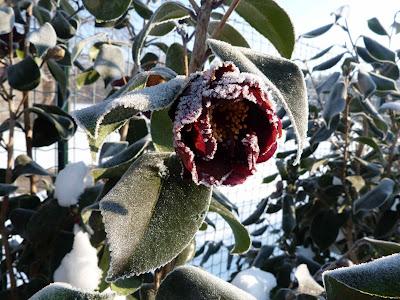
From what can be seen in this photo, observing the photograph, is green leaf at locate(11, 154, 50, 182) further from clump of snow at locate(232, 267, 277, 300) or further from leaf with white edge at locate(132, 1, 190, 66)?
leaf with white edge at locate(132, 1, 190, 66)

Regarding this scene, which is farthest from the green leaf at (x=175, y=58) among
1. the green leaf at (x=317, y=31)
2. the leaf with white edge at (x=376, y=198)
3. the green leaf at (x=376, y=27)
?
the green leaf at (x=376, y=27)

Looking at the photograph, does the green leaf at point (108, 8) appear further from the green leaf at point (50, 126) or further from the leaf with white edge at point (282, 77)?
the green leaf at point (50, 126)

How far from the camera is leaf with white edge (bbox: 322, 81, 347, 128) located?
1152mm

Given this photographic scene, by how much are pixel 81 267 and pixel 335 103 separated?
0.68 metres

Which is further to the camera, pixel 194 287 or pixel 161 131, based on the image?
pixel 161 131

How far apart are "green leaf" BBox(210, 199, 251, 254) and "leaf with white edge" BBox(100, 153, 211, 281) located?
9cm

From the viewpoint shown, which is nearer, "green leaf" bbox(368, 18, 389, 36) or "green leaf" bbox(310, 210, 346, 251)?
"green leaf" bbox(310, 210, 346, 251)

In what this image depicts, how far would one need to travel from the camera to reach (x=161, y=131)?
21.7 inches

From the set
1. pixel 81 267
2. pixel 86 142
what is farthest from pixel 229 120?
pixel 86 142

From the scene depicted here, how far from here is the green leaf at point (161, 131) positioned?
0.55m

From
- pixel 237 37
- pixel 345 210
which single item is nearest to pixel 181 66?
pixel 237 37

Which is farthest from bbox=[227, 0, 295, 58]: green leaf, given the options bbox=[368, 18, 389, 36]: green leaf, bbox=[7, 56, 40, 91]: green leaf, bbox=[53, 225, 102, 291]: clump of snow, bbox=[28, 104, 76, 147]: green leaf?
bbox=[368, 18, 389, 36]: green leaf

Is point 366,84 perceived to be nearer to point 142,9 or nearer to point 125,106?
point 142,9

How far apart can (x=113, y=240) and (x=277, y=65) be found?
20 cm
